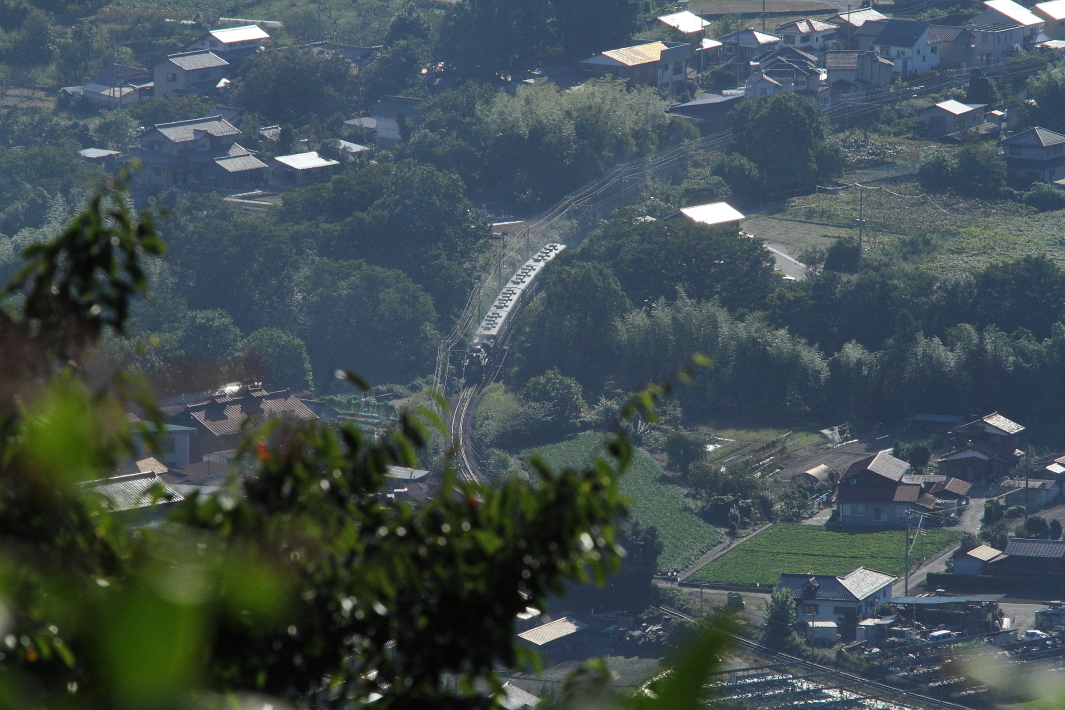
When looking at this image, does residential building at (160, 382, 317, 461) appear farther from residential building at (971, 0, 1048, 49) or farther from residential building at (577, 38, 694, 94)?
residential building at (971, 0, 1048, 49)

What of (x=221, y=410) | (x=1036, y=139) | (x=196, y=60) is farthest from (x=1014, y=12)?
(x=221, y=410)

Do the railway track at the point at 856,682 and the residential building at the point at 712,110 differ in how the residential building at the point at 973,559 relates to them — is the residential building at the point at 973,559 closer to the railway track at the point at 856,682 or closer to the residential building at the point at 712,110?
the railway track at the point at 856,682

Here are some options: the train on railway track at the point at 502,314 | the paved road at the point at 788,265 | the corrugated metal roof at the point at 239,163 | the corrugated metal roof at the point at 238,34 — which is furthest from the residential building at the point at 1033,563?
the corrugated metal roof at the point at 238,34

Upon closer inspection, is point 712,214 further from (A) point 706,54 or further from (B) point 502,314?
(A) point 706,54

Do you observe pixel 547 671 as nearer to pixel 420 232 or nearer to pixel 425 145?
pixel 420 232

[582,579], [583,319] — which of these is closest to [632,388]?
[583,319]

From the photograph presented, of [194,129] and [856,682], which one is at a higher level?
[194,129]

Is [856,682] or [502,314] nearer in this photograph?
[856,682]
